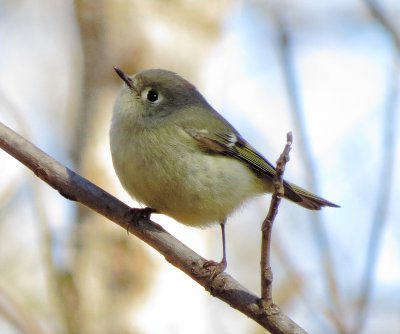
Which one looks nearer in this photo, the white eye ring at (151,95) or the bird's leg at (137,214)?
the bird's leg at (137,214)

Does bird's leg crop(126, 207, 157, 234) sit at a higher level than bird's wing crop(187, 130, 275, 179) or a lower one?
lower

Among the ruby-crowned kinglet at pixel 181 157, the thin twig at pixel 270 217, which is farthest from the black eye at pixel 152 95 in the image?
the thin twig at pixel 270 217

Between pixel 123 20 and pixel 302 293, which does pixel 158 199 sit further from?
pixel 123 20

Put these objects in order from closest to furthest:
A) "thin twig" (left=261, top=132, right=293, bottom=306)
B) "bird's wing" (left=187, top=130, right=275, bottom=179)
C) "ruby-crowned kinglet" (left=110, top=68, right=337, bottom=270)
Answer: "thin twig" (left=261, top=132, right=293, bottom=306) → "ruby-crowned kinglet" (left=110, top=68, right=337, bottom=270) → "bird's wing" (left=187, top=130, right=275, bottom=179)

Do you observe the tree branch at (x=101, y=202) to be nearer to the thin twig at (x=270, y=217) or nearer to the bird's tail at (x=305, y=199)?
the thin twig at (x=270, y=217)

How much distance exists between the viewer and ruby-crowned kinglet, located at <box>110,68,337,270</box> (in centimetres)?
242

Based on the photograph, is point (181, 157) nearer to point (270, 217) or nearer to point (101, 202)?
point (101, 202)

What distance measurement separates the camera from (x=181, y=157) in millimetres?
2471

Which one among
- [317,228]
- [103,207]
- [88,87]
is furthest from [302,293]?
[88,87]

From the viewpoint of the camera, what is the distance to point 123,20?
3734mm

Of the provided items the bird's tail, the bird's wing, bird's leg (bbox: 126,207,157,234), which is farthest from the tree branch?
the bird's tail

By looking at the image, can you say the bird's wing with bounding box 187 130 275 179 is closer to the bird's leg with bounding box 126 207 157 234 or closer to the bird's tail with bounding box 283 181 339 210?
the bird's tail with bounding box 283 181 339 210

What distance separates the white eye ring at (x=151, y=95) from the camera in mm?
2670

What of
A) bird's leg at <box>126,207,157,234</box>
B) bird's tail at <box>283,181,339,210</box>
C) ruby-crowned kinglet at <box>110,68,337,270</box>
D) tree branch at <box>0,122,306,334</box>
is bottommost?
tree branch at <box>0,122,306,334</box>
